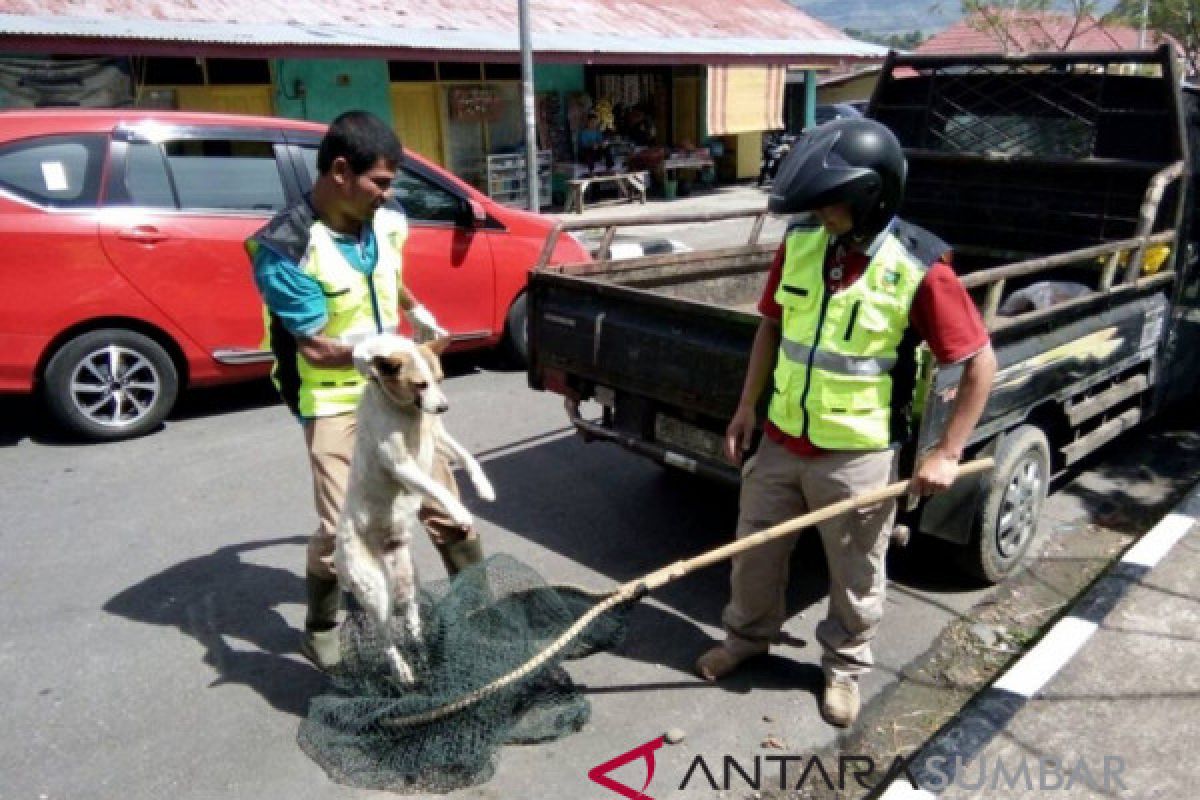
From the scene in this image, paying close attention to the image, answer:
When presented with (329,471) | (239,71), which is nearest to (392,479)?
(329,471)

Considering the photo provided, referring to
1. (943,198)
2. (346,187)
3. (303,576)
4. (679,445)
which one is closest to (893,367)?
(679,445)

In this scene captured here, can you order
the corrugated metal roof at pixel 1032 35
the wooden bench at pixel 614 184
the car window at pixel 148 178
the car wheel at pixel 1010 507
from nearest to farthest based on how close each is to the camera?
the car wheel at pixel 1010 507 < the car window at pixel 148 178 < the wooden bench at pixel 614 184 < the corrugated metal roof at pixel 1032 35

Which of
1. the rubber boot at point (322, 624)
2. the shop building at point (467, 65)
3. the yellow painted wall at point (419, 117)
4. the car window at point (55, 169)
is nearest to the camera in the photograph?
the rubber boot at point (322, 624)

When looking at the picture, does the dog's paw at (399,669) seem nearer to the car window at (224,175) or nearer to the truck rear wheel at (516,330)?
the car window at (224,175)

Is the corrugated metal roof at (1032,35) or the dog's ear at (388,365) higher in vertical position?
the corrugated metal roof at (1032,35)

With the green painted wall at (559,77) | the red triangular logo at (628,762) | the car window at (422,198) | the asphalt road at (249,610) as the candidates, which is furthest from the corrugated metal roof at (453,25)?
the red triangular logo at (628,762)

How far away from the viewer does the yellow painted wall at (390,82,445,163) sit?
15.0 m

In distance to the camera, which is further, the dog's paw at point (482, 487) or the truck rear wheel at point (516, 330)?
the truck rear wheel at point (516, 330)

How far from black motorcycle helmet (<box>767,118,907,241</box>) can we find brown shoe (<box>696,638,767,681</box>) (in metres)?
1.49

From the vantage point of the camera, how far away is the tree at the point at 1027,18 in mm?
21516

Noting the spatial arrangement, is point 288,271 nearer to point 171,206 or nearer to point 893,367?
point 893,367

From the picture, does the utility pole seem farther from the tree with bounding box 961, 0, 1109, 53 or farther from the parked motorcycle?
the tree with bounding box 961, 0, 1109, 53

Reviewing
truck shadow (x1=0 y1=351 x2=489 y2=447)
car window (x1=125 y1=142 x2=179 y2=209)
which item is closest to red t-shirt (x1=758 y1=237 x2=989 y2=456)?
truck shadow (x1=0 y1=351 x2=489 y2=447)

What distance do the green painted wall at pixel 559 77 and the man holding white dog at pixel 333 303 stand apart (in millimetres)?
14435
